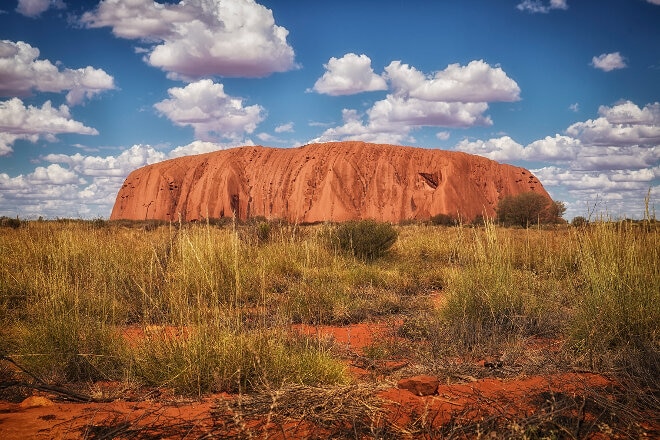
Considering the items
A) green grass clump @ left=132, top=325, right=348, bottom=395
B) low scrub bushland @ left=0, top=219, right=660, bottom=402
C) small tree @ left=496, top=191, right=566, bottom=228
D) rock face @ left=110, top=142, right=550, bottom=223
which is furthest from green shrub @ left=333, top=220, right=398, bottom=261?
rock face @ left=110, top=142, right=550, bottom=223

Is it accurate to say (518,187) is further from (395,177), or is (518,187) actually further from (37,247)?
(37,247)

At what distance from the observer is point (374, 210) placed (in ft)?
212

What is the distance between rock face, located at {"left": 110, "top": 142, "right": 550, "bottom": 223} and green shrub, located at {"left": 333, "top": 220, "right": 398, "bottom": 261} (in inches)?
1814

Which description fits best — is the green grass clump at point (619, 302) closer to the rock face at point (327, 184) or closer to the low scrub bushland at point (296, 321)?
the low scrub bushland at point (296, 321)

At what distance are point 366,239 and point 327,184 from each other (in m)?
51.9

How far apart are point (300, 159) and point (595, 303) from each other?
6969cm

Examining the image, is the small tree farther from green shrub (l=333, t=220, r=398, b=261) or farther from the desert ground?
the desert ground

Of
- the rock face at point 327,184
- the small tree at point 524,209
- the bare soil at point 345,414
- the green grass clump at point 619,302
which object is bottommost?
the bare soil at point 345,414

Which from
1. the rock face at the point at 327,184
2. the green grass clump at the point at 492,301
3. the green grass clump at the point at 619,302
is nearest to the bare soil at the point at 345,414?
the green grass clump at the point at 619,302

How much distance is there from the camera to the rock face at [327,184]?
6462 cm

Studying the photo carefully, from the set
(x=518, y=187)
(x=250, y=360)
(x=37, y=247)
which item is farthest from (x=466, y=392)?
(x=518, y=187)

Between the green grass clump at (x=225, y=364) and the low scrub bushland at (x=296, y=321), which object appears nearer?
the green grass clump at (x=225, y=364)

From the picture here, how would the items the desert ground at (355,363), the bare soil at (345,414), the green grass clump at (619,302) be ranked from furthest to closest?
1. the green grass clump at (619,302)
2. the desert ground at (355,363)
3. the bare soil at (345,414)

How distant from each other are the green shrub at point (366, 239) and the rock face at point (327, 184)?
151ft
